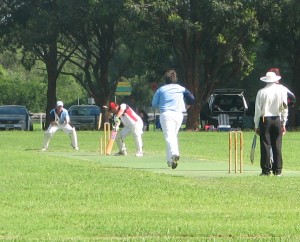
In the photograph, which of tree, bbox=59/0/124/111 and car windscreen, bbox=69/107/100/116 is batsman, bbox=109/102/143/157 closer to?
tree, bbox=59/0/124/111

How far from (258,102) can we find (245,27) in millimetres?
36988

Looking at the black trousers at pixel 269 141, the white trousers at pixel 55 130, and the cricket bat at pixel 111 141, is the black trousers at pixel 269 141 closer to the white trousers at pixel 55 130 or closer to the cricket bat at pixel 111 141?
the cricket bat at pixel 111 141

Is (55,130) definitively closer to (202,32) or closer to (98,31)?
(202,32)

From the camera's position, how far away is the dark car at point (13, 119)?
204 feet

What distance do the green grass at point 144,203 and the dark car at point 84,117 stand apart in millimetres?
39943

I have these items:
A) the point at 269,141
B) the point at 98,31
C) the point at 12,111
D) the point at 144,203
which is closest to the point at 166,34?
the point at 98,31

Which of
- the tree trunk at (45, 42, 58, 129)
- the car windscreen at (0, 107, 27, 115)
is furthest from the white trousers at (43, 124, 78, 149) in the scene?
the tree trunk at (45, 42, 58, 129)

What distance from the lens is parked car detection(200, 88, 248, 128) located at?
60.0m

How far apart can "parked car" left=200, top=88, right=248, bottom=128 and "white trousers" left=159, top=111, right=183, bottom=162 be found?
37.2 m

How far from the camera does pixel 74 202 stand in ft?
49.4

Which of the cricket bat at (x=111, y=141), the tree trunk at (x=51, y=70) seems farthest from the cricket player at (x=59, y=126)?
the tree trunk at (x=51, y=70)

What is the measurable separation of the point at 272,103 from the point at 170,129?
8.88 feet

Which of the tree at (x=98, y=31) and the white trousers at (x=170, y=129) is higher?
the tree at (x=98, y=31)

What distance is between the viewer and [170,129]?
883 inches
